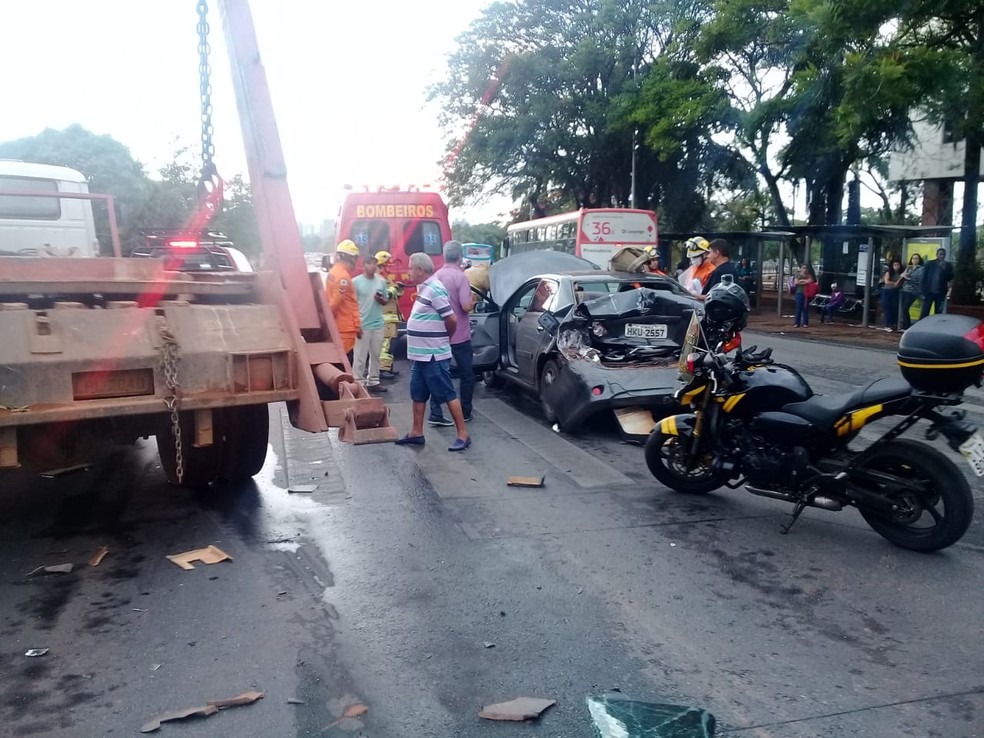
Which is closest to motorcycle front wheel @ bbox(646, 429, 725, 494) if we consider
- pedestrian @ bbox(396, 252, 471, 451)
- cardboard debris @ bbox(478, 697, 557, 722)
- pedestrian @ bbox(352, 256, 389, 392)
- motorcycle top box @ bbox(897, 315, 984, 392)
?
motorcycle top box @ bbox(897, 315, 984, 392)

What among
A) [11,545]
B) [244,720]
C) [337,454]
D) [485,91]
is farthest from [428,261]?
[485,91]

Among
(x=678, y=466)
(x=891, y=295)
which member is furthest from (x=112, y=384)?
(x=891, y=295)

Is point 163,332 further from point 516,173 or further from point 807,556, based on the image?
point 516,173

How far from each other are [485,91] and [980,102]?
21791 millimetres

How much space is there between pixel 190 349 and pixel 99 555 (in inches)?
52.3

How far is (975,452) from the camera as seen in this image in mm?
4734

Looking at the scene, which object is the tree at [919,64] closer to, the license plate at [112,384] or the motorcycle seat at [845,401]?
the motorcycle seat at [845,401]

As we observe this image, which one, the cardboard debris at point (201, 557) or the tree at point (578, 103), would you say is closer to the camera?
the cardboard debris at point (201, 557)

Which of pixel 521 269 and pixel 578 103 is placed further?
pixel 578 103

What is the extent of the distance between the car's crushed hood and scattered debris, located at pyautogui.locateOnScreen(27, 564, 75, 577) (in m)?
5.90

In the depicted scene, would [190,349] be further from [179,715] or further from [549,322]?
[549,322]

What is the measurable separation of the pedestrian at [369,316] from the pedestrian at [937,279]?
11053 millimetres

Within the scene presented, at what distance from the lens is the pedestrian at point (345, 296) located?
9758 mm

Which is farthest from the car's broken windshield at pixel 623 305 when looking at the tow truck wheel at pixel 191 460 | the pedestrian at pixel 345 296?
the tow truck wheel at pixel 191 460
